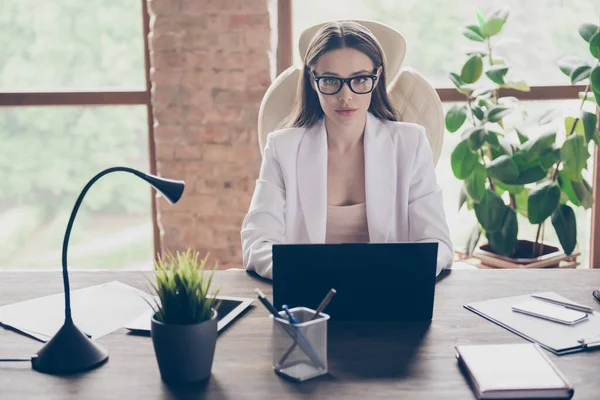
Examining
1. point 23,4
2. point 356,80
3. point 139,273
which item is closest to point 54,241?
point 23,4

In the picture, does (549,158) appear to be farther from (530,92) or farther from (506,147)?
(530,92)

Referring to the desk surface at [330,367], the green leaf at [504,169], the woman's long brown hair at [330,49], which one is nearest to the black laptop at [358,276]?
the desk surface at [330,367]

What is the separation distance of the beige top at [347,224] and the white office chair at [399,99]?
34 cm

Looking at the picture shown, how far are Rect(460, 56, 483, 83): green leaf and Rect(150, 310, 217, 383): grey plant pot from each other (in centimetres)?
212

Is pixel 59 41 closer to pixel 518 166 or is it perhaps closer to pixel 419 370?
pixel 518 166

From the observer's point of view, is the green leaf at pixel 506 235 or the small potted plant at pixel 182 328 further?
the green leaf at pixel 506 235

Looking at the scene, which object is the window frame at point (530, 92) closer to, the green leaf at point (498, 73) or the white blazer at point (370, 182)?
the green leaf at point (498, 73)

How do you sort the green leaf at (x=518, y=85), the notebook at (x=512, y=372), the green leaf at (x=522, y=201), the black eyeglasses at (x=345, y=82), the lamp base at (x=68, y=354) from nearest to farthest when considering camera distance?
the notebook at (x=512, y=372)
the lamp base at (x=68, y=354)
the black eyeglasses at (x=345, y=82)
the green leaf at (x=518, y=85)
the green leaf at (x=522, y=201)

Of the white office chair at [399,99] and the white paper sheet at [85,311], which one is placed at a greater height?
the white office chair at [399,99]

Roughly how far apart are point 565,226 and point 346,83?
155 centimetres

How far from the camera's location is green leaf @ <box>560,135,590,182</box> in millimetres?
2680

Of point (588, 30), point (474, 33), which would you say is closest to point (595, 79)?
point (588, 30)

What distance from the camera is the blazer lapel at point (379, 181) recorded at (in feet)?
6.27

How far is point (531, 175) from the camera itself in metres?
2.77
